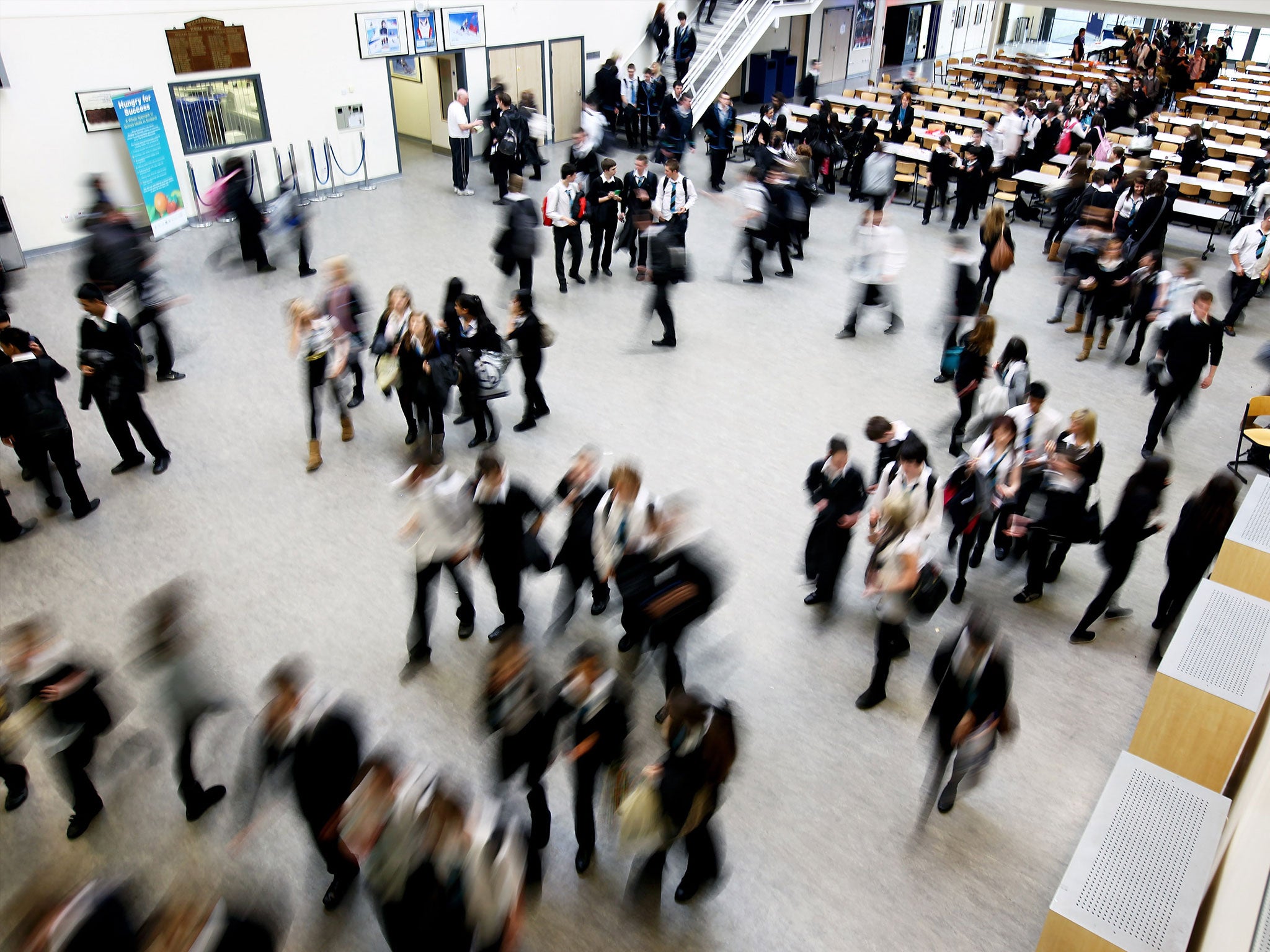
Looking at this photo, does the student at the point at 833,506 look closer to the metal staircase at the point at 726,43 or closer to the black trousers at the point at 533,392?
the black trousers at the point at 533,392

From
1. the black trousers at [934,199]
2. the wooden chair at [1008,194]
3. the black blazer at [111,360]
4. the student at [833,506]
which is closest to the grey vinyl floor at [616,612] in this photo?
the student at [833,506]

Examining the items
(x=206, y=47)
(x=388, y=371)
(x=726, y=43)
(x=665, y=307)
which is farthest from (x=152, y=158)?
(x=726, y=43)

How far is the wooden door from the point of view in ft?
53.4

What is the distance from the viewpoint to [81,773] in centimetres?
435

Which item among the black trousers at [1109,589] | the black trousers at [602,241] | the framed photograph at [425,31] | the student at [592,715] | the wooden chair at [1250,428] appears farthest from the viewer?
the framed photograph at [425,31]

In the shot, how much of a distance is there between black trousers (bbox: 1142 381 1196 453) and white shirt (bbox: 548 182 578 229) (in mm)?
6028

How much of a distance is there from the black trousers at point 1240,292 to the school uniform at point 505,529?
8.35 metres

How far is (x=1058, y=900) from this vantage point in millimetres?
3166

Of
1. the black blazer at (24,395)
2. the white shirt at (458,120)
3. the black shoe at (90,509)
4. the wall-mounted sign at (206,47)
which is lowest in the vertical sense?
the black shoe at (90,509)

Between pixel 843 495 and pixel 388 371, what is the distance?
3730 mm

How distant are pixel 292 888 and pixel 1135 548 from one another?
4.91 meters

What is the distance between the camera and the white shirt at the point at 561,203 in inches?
380

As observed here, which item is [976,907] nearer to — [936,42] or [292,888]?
[292,888]

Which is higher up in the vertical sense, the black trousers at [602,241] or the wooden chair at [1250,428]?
the black trousers at [602,241]
